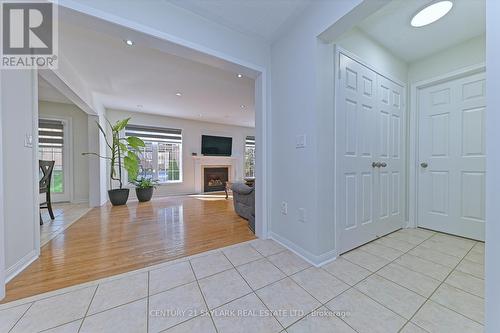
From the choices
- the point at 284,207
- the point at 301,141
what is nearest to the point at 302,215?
the point at 284,207

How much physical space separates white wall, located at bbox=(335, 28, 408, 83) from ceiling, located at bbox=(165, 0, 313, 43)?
510 millimetres

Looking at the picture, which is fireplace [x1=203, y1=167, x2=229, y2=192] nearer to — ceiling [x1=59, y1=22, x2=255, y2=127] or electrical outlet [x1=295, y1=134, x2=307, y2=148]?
ceiling [x1=59, y1=22, x2=255, y2=127]

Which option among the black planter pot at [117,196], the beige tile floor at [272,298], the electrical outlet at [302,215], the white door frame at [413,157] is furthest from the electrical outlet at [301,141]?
the black planter pot at [117,196]

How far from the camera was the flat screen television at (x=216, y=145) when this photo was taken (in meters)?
5.94

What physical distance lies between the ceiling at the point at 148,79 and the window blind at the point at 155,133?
489 millimetres

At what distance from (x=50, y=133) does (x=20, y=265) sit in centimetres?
384

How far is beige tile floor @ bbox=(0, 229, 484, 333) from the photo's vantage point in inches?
40.0

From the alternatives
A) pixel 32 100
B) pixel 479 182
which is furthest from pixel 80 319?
pixel 479 182

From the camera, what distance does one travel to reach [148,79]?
10.1 feet

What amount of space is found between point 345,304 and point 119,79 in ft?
13.2

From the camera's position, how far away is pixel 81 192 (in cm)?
430

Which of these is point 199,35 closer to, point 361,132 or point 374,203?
point 361,132

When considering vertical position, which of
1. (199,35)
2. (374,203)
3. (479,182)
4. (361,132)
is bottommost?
(374,203)

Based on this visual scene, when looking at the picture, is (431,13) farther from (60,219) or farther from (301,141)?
(60,219)
